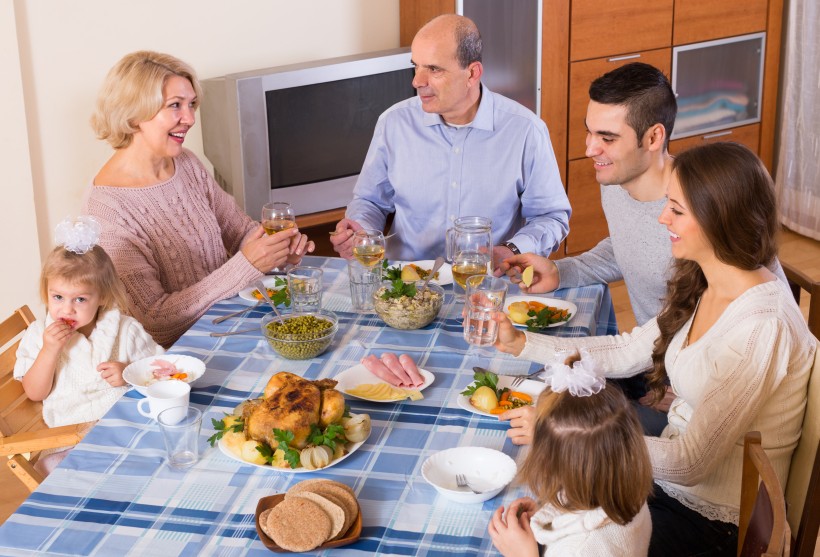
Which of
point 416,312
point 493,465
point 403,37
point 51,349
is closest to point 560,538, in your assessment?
point 493,465

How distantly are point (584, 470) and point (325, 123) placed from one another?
294 cm

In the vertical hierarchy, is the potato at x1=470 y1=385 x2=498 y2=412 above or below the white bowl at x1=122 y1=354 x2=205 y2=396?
below

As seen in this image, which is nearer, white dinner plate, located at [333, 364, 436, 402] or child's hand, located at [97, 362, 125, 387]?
white dinner plate, located at [333, 364, 436, 402]

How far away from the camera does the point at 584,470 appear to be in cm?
158

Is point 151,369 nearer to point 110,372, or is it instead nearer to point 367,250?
point 110,372

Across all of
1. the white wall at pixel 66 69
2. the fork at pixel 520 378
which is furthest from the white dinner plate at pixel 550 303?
the white wall at pixel 66 69

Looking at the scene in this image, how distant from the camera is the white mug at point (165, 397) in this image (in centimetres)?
200

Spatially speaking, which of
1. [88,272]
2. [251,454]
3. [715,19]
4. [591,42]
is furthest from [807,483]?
[715,19]

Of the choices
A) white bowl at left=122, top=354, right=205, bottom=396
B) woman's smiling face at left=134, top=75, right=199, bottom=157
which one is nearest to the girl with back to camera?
white bowl at left=122, top=354, right=205, bottom=396

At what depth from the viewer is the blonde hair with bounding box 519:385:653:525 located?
5.17 feet

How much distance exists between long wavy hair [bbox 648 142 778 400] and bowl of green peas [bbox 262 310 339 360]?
0.85 m

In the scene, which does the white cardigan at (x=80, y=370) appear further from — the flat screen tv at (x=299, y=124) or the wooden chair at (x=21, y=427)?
Result: the flat screen tv at (x=299, y=124)

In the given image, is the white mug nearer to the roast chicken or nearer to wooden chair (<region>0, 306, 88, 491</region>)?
the roast chicken

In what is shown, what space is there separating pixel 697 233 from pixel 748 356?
0.90 feet
